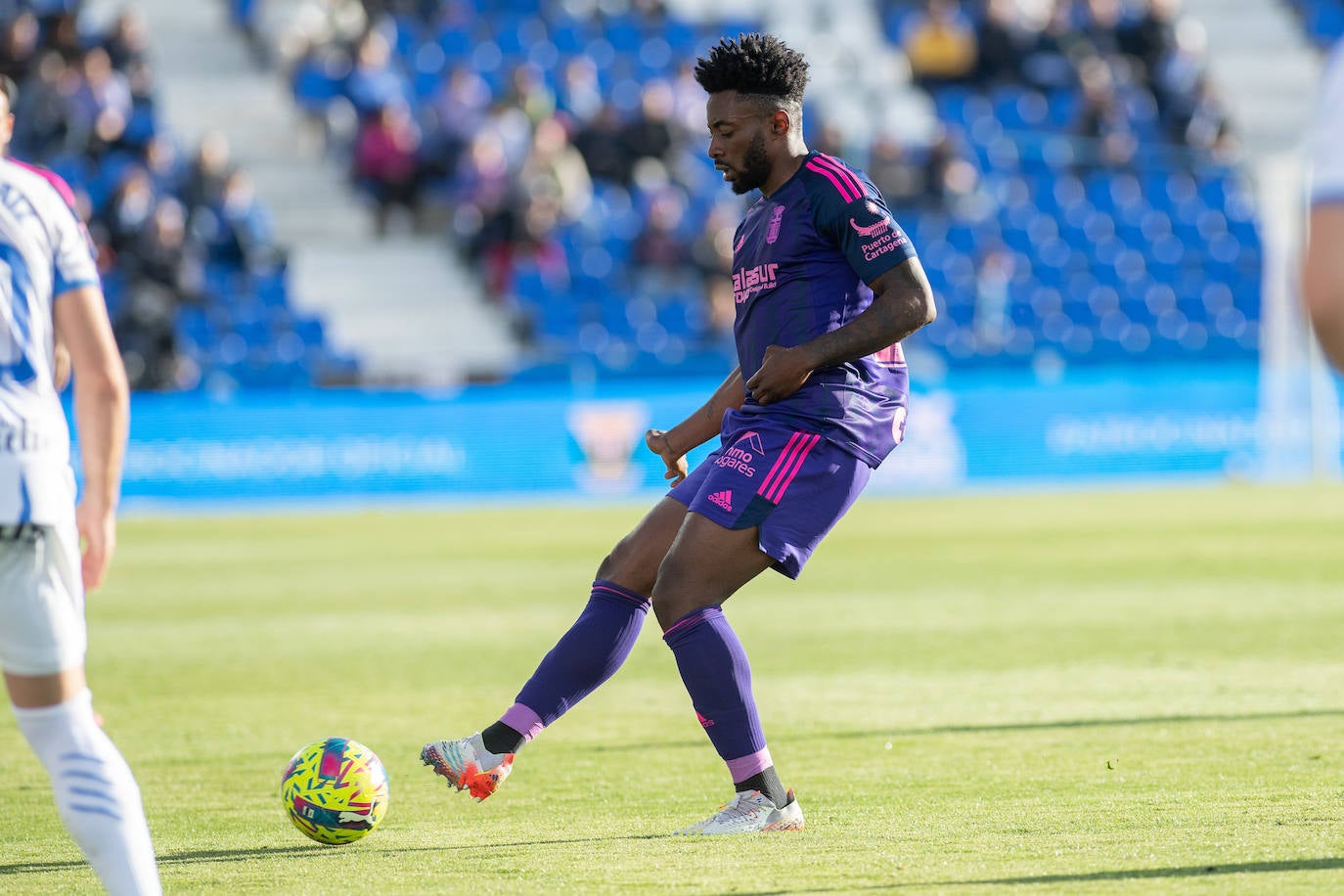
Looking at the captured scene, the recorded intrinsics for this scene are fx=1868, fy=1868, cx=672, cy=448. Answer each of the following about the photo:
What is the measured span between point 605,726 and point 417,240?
19591 millimetres

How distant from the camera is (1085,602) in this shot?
472 inches

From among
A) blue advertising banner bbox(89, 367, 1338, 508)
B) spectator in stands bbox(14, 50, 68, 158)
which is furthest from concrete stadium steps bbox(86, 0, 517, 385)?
spectator in stands bbox(14, 50, 68, 158)

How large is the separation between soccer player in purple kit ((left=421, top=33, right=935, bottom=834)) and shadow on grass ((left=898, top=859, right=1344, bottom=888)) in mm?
981

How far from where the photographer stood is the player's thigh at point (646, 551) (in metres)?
5.92

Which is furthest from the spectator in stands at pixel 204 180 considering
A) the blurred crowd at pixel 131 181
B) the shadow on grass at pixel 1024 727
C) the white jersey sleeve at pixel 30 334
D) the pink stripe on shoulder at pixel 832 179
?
the white jersey sleeve at pixel 30 334

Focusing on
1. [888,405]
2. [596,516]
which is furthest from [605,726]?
[596,516]

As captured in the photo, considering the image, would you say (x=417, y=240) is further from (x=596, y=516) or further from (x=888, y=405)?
(x=888, y=405)

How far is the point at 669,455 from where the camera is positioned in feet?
20.7

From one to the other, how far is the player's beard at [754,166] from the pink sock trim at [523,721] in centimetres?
174

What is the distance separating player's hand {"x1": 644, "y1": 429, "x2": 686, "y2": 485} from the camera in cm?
629

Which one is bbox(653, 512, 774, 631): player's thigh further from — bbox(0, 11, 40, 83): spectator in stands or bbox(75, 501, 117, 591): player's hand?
bbox(0, 11, 40, 83): spectator in stands

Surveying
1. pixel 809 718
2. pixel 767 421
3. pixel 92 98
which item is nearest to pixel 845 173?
pixel 767 421

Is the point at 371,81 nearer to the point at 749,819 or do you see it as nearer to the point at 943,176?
the point at 943,176

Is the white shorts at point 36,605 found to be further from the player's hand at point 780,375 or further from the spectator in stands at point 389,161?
the spectator in stands at point 389,161
